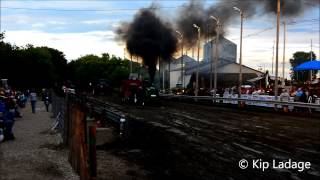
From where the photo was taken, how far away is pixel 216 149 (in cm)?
1294

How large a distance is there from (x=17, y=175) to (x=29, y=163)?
1.39 metres

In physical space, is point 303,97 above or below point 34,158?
above

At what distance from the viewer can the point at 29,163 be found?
36.7ft

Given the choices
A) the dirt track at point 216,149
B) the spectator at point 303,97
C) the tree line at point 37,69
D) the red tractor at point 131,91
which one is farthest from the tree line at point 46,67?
the dirt track at point 216,149

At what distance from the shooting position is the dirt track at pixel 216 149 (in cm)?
977

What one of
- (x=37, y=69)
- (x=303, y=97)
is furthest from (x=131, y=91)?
(x=37, y=69)

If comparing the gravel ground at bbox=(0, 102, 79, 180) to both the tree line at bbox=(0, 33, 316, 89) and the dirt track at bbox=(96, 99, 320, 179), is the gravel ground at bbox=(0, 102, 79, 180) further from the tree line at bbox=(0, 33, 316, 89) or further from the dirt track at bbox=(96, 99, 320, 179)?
the tree line at bbox=(0, 33, 316, 89)

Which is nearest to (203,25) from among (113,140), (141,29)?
(141,29)

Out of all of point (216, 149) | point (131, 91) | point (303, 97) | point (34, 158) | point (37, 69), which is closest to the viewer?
point (34, 158)

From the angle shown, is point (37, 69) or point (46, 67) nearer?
point (37, 69)

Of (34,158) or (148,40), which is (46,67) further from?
(34,158)

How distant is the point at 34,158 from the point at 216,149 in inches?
181

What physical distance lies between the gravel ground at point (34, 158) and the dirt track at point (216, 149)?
1.60m

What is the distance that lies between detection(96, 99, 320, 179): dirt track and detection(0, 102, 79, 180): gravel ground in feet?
5.26
